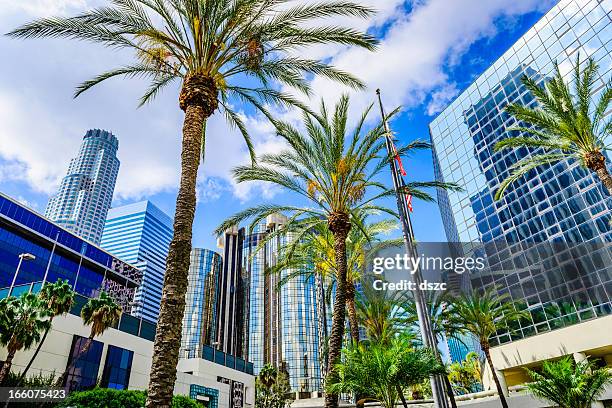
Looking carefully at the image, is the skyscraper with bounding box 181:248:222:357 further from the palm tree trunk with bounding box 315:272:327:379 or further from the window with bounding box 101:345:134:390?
the window with bounding box 101:345:134:390

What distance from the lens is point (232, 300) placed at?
125 meters

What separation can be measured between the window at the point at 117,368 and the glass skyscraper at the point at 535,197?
30758mm

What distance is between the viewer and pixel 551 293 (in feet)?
133

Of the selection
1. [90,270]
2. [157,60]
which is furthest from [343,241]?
[90,270]

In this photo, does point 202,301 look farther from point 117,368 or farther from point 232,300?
point 117,368

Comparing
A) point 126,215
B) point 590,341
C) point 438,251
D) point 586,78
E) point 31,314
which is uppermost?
point 126,215

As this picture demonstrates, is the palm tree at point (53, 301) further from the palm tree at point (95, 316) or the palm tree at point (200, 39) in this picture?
the palm tree at point (200, 39)

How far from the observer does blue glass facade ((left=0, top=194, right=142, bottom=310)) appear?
5206cm

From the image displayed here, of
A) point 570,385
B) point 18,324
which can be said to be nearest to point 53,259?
point 18,324

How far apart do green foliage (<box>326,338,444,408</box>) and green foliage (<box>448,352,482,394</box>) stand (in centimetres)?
4346

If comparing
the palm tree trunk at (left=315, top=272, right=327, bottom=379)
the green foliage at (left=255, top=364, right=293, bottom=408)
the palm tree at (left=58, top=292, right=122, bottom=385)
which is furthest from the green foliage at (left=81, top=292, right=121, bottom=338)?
the green foliage at (left=255, top=364, right=293, bottom=408)

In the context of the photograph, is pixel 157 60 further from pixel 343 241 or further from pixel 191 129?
pixel 343 241

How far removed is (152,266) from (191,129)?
197 m

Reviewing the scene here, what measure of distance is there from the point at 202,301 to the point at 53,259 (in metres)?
59.2
